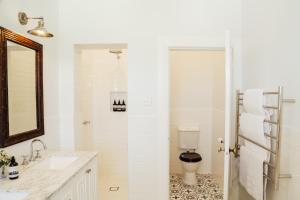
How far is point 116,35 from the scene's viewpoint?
239cm

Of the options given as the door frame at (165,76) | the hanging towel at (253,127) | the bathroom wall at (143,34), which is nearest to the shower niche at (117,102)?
the bathroom wall at (143,34)

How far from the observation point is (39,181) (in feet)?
4.61

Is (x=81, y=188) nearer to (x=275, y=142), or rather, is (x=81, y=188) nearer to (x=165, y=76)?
(x=165, y=76)

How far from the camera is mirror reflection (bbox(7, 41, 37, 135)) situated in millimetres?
1658

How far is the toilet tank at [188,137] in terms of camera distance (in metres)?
3.50

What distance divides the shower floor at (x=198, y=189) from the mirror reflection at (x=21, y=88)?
2121 mm

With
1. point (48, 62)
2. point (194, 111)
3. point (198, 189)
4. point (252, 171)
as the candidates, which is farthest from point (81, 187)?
point (194, 111)

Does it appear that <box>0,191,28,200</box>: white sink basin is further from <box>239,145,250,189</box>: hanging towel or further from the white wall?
<box>239,145,250,189</box>: hanging towel

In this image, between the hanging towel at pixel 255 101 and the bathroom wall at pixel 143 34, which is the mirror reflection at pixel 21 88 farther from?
the hanging towel at pixel 255 101

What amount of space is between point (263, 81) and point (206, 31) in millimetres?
837

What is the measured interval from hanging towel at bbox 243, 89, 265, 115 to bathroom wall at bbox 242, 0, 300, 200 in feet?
0.50

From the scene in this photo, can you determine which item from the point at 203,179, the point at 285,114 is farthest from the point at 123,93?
the point at 285,114

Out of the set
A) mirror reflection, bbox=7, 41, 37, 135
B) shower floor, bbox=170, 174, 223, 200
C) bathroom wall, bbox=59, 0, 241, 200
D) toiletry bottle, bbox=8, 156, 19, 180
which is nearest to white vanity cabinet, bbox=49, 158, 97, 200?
toiletry bottle, bbox=8, 156, 19, 180

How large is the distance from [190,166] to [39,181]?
231cm
